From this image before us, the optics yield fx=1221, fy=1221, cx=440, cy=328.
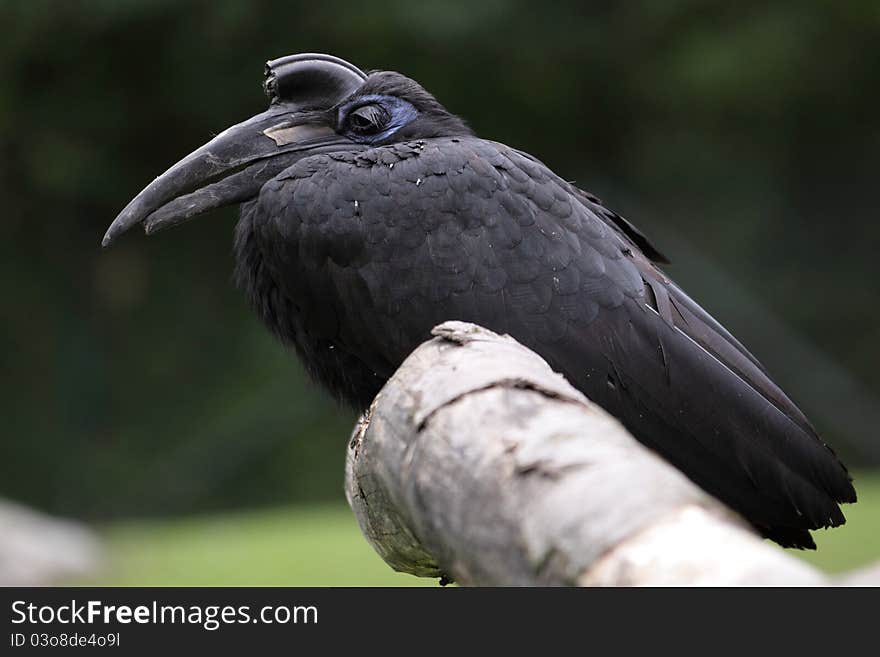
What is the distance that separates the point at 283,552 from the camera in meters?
7.21

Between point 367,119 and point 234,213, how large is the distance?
636cm

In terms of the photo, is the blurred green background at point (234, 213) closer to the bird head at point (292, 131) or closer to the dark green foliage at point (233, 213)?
the dark green foliage at point (233, 213)

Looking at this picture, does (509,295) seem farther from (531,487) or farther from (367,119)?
(531,487)

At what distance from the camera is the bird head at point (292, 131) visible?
3668 mm

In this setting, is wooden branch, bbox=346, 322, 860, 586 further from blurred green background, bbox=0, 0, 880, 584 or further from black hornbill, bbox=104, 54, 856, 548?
blurred green background, bbox=0, 0, 880, 584

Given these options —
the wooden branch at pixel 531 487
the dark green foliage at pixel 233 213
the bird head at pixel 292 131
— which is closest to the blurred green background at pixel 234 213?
the dark green foliage at pixel 233 213

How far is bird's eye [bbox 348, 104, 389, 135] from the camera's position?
388 centimetres

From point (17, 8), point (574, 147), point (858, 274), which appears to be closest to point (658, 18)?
point (574, 147)

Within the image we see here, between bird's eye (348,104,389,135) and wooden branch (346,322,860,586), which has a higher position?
bird's eye (348,104,389,135)

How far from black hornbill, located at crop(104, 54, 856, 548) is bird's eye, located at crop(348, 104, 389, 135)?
266 mm

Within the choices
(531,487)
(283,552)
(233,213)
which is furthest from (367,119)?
(233,213)

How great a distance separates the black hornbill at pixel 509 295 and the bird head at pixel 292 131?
11mm

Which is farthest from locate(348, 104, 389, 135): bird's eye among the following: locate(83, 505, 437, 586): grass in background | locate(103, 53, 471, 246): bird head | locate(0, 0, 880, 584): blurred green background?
locate(0, 0, 880, 584): blurred green background
